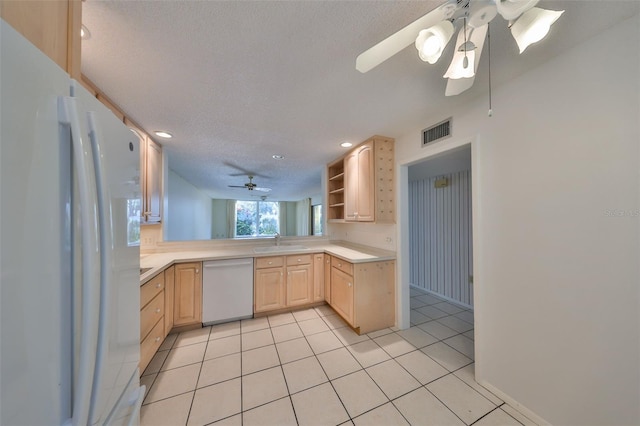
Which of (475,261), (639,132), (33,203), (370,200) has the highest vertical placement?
(639,132)

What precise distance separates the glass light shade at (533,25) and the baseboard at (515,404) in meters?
2.10

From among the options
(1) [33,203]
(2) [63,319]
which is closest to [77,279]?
(2) [63,319]

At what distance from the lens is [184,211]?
4.72 meters

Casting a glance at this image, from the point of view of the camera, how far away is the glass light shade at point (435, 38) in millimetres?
821

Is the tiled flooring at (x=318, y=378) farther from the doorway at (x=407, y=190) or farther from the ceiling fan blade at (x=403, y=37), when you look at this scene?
the ceiling fan blade at (x=403, y=37)

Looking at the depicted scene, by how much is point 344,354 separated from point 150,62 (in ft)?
8.79

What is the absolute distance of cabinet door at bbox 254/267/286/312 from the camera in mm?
2680

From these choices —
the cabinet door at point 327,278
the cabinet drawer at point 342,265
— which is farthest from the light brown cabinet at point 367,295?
the cabinet door at point 327,278

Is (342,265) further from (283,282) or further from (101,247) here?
(101,247)

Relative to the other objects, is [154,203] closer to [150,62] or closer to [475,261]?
[150,62]

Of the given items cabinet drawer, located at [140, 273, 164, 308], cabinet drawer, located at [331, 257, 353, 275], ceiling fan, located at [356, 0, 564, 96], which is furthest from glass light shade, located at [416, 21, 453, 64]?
cabinet drawer, located at [140, 273, 164, 308]

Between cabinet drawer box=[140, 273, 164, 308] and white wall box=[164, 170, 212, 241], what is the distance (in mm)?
1201

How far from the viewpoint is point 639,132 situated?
39.0 inches

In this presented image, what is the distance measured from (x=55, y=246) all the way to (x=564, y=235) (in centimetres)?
217
